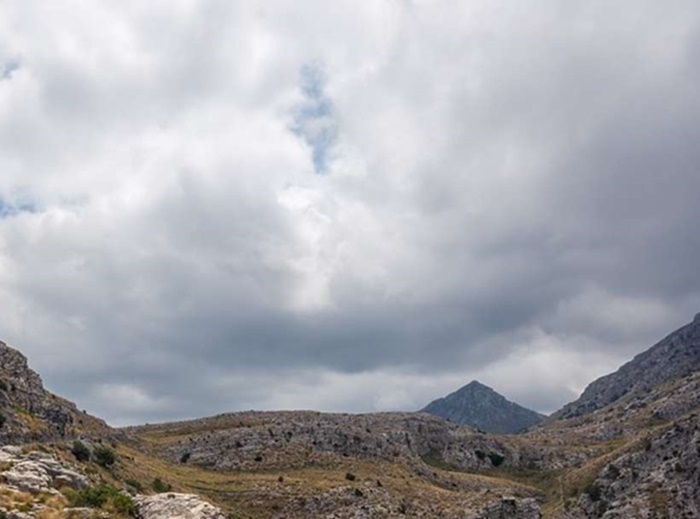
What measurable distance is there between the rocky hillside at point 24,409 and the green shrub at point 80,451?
3769 mm

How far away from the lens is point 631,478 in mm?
93375

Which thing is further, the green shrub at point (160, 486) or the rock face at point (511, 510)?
the rock face at point (511, 510)

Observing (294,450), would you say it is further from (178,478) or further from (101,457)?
(101,457)

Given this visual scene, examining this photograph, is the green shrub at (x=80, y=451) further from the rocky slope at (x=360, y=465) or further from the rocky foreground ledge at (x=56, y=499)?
the rocky foreground ledge at (x=56, y=499)

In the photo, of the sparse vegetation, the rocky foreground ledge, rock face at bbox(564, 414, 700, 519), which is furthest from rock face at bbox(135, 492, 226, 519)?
the sparse vegetation

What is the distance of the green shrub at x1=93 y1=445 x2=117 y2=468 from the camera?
183 feet

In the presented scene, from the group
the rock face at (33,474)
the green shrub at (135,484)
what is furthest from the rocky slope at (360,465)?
the rock face at (33,474)

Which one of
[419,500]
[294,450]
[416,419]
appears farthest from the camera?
[416,419]

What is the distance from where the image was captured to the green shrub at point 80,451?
51062 mm

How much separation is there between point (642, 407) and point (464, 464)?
47.2 m

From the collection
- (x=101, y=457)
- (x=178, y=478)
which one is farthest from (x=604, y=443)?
(x=101, y=457)

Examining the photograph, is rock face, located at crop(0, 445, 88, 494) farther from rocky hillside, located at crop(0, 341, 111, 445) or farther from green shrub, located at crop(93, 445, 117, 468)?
green shrub, located at crop(93, 445, 117, 468)

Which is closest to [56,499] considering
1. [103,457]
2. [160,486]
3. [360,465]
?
[103,457]

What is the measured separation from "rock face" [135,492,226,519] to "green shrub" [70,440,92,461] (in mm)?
20130
